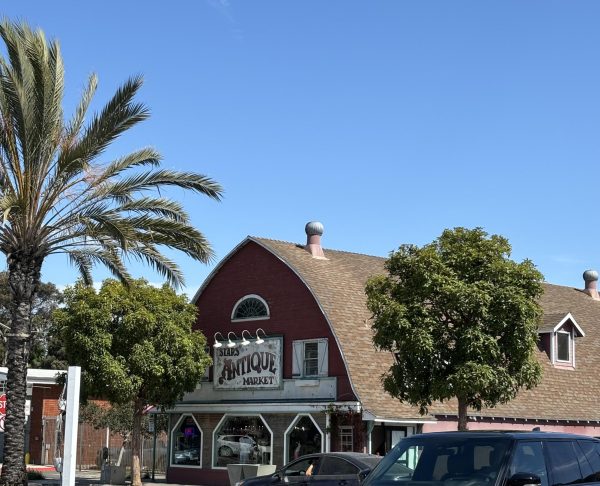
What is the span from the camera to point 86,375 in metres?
29.3

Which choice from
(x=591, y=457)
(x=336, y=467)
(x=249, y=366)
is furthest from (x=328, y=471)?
(x=249, y=366)

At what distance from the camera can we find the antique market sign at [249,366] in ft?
106

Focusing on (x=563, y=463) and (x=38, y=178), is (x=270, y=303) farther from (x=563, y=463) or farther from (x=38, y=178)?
(x=563, y=463)

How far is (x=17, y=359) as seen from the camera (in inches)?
827

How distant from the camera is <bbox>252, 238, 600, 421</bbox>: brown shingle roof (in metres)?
29.8

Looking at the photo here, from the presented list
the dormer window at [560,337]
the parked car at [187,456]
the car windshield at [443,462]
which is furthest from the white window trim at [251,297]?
the car windshield at [443,462]

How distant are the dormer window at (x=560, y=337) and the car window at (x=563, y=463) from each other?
26.0 meters

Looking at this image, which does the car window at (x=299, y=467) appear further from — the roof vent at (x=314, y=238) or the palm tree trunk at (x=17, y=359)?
the roof vent at (x=314, y=238)

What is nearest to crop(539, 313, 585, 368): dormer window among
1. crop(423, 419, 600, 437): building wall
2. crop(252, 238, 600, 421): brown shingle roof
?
A: crop(252, 238, 600, 421): brown shingle roof

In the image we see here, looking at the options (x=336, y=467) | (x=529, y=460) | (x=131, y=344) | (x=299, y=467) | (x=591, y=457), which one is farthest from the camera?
(x=131, y=344)

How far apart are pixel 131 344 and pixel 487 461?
2205 centimetres

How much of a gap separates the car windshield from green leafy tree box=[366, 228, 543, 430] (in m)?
13.2

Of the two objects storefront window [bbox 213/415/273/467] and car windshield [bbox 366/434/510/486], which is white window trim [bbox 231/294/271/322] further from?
car windshield [bbox 366/434/510/486]

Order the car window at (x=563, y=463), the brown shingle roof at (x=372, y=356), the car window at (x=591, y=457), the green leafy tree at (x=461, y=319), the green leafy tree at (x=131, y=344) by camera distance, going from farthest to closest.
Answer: the brown shingle roof at (x=372, y=356), the green leafy tree at (x=131, y=344), the green leafy tree at (x=461, y=319), the car window at (x=591, y=457), the car window at (x=563, y=463)
